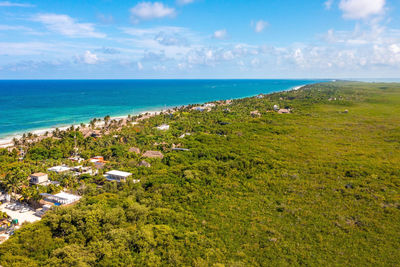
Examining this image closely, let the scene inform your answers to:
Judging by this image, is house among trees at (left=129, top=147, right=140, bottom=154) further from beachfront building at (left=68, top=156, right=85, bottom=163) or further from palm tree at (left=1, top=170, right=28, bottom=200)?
palm tree at (left=1, top=170, right=28, bottom=200)

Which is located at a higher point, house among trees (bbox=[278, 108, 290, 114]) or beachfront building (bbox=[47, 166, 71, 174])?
house among trees (bbox=[278, 108, 290, 114])

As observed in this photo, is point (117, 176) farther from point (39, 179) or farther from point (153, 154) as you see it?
point (153, 154)

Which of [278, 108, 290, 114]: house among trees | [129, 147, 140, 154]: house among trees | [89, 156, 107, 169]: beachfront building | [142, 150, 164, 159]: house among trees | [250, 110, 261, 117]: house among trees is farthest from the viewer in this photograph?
[278, 108, 290, 114]: house among trees

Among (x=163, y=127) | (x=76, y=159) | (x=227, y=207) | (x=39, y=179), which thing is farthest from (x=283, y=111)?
(x=39, y=179)

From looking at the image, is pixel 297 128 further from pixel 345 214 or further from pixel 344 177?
pixel 345 214

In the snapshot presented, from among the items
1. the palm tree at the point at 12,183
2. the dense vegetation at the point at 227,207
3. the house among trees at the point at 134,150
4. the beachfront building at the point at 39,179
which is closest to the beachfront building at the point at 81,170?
the dense vegetation at the point at 227,207

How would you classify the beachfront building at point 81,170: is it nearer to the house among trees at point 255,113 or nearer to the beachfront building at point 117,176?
the beachfront building at point 117,176

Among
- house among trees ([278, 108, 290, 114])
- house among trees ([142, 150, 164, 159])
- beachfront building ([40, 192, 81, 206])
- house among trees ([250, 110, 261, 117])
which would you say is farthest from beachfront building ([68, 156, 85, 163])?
house among trees ([278, 108, 290, 114])
